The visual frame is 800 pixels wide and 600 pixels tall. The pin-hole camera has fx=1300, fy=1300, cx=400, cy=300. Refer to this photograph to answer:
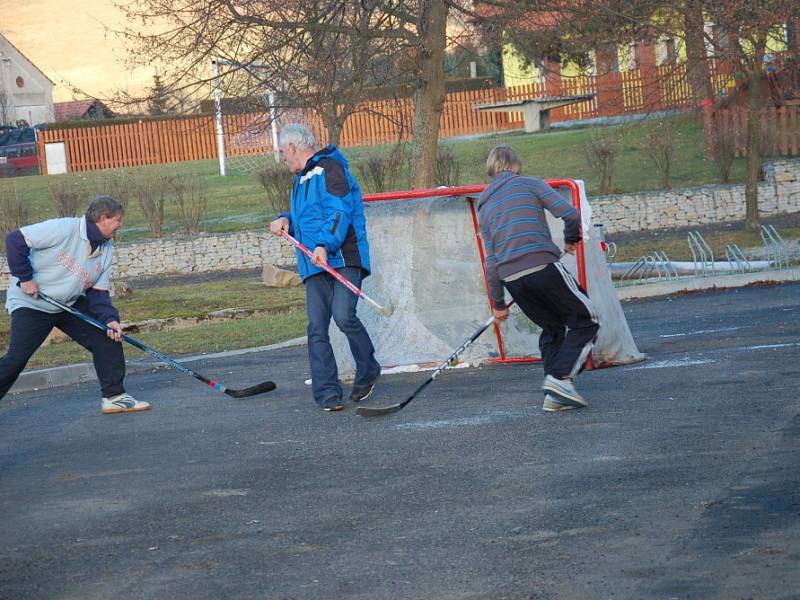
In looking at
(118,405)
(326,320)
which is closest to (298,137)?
(326,320)

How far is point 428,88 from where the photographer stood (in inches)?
761

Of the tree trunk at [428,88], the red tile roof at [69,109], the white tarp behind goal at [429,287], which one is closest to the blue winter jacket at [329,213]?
the white tarp behind goal at [429,287]

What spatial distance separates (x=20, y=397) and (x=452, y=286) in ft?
12.2

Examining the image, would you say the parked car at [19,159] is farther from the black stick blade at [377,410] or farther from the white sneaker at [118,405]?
the black stick blade at [377,410]

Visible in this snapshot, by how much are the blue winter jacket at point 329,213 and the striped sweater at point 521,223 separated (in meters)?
1.01

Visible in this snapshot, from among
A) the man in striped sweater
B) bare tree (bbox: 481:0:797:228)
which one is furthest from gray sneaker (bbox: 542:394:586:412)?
bare tree (bbox: 481:0:797:228)

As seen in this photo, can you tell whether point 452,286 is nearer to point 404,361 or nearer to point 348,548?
point 404,361

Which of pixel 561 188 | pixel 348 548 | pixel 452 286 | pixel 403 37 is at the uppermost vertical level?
pixel 403 37

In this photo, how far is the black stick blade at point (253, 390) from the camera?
30.9 feet

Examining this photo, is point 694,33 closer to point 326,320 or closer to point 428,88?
point 428,88

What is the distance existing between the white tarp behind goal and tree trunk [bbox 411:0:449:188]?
8.50 m

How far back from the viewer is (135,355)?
13.3 metres

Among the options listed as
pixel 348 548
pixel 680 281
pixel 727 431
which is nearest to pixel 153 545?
pixel 348 548

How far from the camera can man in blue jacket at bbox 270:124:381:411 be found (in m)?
8.45
